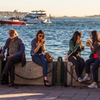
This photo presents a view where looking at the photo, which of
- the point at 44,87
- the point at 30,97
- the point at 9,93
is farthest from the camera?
the point at 44,87

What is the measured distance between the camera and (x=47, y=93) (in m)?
5.62

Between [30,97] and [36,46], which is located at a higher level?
[36,46]

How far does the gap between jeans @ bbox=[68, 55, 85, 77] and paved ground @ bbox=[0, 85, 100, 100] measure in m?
0.39

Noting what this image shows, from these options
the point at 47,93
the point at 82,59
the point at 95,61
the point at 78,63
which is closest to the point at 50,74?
the point at 78,63

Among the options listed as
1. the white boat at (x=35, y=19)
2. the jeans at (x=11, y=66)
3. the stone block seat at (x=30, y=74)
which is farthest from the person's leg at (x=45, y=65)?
the white boat at (x=35, y=19)

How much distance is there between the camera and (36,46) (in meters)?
6.52

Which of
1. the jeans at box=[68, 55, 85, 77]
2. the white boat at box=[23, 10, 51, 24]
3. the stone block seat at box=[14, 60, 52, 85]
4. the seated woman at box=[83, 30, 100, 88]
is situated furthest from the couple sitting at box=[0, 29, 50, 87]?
the white boat at box=[23, 10, 51, 24]

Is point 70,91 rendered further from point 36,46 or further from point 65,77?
point 36,46

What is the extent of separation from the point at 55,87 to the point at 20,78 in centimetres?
90

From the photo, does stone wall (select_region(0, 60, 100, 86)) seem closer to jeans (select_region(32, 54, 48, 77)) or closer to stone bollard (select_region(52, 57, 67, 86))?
stone bollard (select_region(52, 57, 67, 86))

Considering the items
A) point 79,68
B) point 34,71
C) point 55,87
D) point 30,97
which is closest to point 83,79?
point 79,68

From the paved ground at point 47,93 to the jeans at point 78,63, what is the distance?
39 cm

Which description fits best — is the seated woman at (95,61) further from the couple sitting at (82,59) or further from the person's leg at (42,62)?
the person's leg at (42,62)

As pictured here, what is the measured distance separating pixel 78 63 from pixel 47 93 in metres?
1.16
